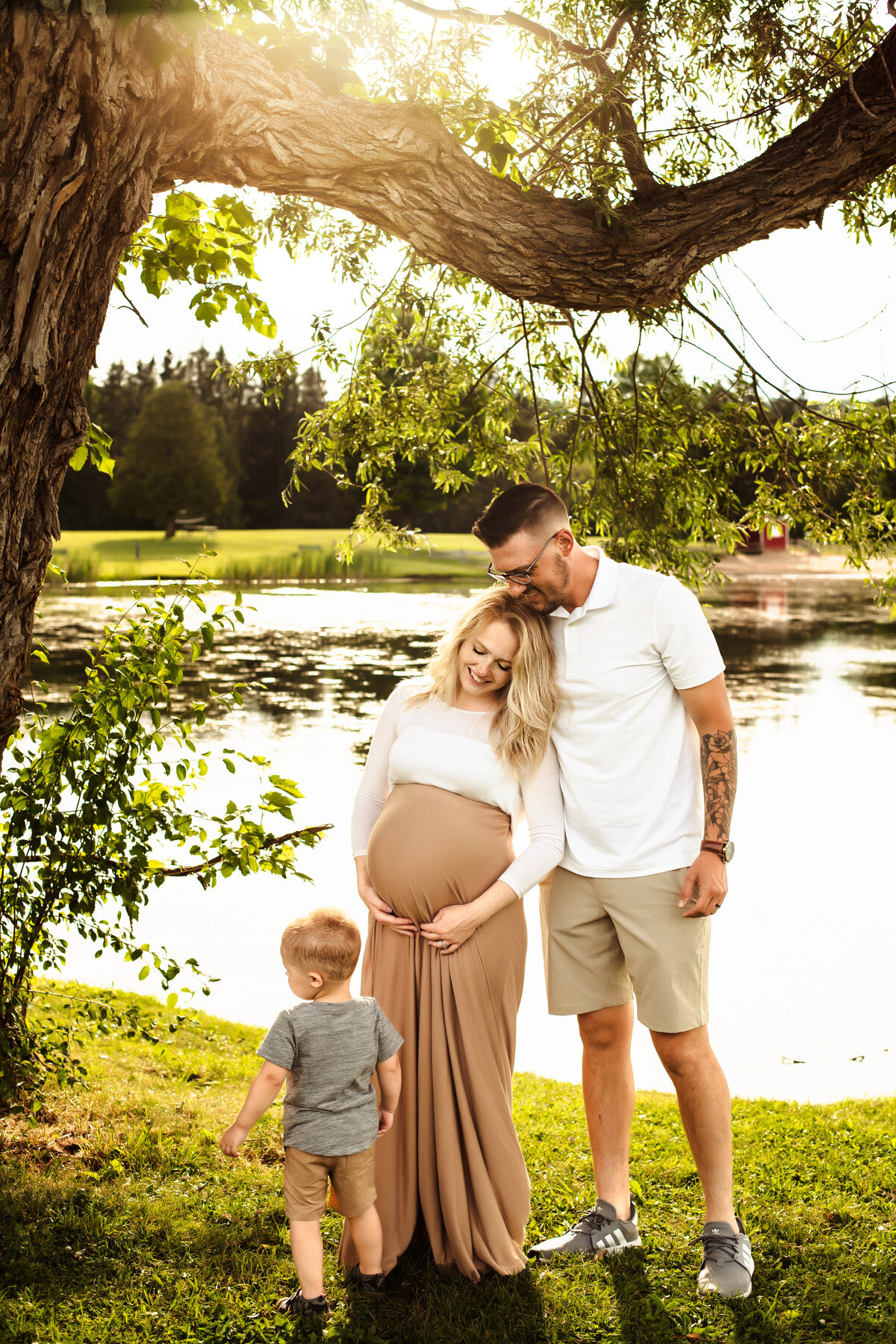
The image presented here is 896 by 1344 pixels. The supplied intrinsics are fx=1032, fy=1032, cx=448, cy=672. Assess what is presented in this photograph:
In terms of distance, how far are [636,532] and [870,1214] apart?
10.5 ft

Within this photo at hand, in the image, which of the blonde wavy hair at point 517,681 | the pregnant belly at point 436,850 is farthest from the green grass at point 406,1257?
the blonde wavy hair at point 517,681

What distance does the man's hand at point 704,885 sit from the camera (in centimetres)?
289

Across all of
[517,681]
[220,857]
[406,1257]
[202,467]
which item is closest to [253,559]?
[202,467]

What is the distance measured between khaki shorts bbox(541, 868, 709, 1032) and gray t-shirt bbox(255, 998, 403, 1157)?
73 centimetres

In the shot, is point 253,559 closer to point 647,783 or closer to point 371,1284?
point 647,783

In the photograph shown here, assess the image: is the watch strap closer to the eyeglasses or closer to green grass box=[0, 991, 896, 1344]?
the eyeglasses

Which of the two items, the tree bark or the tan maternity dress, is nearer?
the tree bark

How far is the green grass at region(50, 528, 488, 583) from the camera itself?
41.8 metres

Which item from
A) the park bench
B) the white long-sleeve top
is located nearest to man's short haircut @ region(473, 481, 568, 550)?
the white long-sleeve top

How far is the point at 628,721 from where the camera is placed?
2984 mm

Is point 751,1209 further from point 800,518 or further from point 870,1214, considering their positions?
point 800,518

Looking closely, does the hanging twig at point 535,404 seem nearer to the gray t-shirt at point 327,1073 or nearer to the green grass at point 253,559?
the gray t-shirt at point 327,1073

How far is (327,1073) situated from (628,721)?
1.26 m

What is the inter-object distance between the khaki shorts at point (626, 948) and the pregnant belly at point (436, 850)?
33 centimetres
